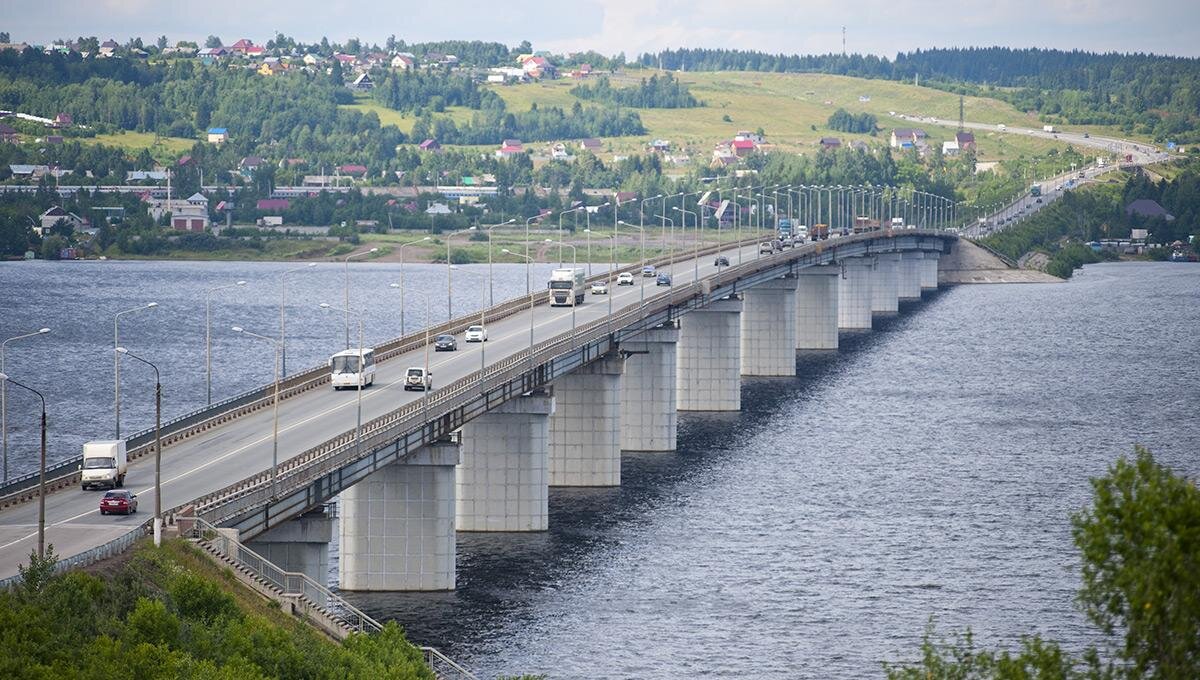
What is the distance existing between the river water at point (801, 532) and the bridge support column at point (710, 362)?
2805 mm

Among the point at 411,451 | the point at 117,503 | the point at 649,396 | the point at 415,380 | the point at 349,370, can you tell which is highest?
the point at 349,370

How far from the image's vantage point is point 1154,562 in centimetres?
3878

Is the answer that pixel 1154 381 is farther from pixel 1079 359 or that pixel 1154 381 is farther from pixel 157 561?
pixel 157 561

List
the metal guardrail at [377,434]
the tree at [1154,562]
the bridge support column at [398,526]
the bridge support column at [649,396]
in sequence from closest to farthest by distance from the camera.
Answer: the tree at [1154,562] < the metal guardrail at [377,434] < the bridge support column at [398,526] < the bridge support column at [649,396]

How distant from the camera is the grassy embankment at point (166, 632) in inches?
1869

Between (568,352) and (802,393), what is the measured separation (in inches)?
2427

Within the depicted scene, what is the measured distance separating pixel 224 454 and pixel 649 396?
50.7m

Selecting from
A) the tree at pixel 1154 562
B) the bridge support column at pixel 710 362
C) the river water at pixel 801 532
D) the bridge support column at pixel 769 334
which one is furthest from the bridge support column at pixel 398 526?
the bridge support column at pixel 769 334

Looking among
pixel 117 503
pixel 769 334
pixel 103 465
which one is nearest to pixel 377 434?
pixel 103 465

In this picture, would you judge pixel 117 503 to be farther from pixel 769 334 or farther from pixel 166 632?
pixel 769 334

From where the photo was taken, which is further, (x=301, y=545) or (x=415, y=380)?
(x=415, y=380)

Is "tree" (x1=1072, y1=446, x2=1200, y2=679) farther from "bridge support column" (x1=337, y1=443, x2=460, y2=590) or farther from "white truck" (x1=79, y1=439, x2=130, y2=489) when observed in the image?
"bridge support column" (x1=337, y1=443, x2=460, y2=590)

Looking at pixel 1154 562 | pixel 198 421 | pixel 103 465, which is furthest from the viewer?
pixel 198 421

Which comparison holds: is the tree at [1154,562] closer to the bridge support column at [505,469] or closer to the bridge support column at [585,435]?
the bridge support column at [505,469]
